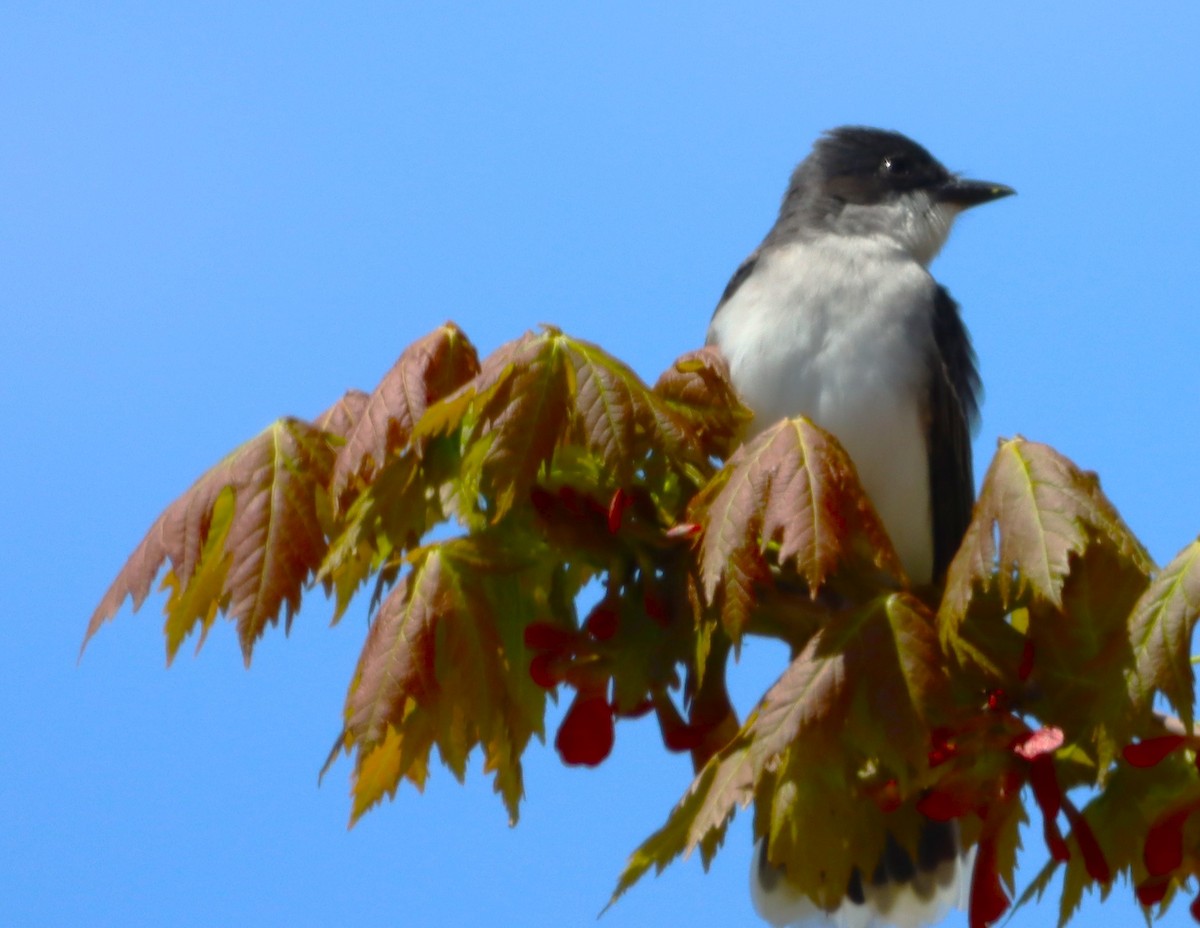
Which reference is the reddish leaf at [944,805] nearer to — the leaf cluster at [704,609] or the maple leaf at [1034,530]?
the leaf cluster at [704,609]

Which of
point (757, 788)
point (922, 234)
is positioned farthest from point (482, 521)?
point (922, 234)

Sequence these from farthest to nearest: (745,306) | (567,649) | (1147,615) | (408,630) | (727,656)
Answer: (745,306), (727,656), (567,649), (408,630), (1147,615)

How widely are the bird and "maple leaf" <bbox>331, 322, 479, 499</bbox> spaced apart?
4.65 feet

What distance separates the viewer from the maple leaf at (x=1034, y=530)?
8.75 ft

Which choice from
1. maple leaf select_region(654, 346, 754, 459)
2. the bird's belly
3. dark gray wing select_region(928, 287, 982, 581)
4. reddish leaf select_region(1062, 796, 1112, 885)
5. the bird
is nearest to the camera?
reddish leaf select_region(1062, 796, 1112, 885)

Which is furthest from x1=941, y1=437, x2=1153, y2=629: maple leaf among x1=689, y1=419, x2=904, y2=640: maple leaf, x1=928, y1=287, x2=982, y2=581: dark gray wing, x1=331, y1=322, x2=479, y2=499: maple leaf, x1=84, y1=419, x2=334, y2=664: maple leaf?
x1=928, y1=287, x2=982, y2=581: dark gray wing

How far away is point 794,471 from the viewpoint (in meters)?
2.78

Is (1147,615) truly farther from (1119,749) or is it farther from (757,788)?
(757,788)

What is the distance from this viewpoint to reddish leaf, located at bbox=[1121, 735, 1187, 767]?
2.72 metres

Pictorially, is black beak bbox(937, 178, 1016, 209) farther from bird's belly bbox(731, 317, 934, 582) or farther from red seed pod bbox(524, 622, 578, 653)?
red seed pod bbox(524, 622, 578, 653)

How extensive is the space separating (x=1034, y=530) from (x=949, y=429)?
2.07 m

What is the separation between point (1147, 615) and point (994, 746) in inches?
15.1

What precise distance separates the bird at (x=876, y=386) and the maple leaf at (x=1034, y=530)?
161cm

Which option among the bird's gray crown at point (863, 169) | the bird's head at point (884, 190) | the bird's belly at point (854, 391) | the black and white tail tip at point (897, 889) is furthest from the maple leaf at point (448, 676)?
the bird's gray crown at point (863, 169)
